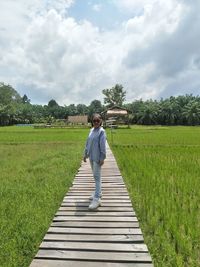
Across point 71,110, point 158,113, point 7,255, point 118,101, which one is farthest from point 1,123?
point 7,255

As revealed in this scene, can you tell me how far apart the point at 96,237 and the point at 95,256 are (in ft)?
1.80

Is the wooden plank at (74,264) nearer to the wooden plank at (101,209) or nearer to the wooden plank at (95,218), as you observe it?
the wooden plank at (95,218)

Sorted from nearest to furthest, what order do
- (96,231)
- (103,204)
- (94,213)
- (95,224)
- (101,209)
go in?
1. (96,231)
2. (95,224)
3. (94,213)
4. (101,209)
5. (103,204)

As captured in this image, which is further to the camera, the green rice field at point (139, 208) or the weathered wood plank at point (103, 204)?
the weathered wood plank at point (103, 204)

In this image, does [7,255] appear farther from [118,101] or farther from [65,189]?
[118,101]

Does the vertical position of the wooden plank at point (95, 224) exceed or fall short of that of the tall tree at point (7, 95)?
it falls short

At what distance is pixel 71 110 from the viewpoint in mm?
91875

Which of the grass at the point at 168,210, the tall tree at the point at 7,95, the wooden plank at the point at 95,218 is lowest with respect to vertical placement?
the grass at the point at 168,210

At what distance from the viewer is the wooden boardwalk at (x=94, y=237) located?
11.5ft

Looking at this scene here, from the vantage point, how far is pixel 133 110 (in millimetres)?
79062

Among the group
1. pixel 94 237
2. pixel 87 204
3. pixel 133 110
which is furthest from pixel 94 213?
pixel 133 110

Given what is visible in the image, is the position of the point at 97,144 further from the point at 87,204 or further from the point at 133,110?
the point at 133,110

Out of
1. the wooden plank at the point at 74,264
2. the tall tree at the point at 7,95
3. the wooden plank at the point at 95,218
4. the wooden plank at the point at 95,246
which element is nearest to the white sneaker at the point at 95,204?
the wooden plank at the point at 95,218

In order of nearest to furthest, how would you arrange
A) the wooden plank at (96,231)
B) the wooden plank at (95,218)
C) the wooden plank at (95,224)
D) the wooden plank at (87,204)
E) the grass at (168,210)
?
the grass at (168,210)
the wooden plank at (96,231)
the wooden plank at (95,224)
the wooden plank at (95,218)
the wooden plank at (87,204)
